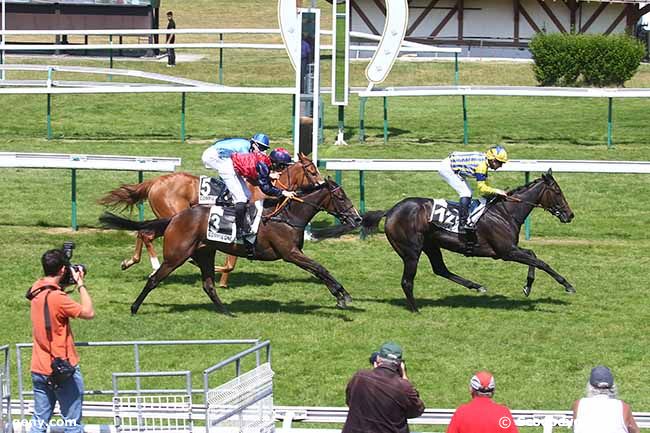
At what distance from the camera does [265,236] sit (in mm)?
13141

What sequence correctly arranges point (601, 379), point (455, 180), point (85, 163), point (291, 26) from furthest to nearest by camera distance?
point (291, 26), point (85, 163), point (455, 180), point (601, 379)

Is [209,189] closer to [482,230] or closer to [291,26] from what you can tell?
[482,230]

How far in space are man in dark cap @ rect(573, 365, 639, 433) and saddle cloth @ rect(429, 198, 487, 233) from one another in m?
6.53

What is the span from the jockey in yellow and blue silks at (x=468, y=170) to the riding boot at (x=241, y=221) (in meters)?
2.18

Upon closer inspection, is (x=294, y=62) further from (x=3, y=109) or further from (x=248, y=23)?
(x=248, y=23)

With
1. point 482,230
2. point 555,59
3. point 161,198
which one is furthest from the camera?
point 555,59

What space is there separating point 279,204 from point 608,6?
68.4ft

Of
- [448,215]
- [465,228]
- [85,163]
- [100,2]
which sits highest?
[100,2]

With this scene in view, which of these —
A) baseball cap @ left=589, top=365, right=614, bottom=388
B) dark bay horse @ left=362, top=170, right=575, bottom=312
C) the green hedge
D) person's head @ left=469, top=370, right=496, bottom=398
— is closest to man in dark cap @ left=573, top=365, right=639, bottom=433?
baseball cap @ left=589, top=365, right=614, bottom=388

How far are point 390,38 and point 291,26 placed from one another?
165cm

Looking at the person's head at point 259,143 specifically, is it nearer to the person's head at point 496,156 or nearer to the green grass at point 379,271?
the green grass at point 379,271

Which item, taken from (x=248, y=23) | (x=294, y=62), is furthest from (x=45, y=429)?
(x=248, y=23)

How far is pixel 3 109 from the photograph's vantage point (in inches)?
1015
